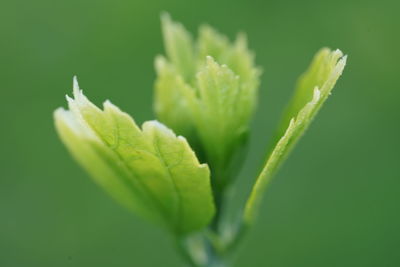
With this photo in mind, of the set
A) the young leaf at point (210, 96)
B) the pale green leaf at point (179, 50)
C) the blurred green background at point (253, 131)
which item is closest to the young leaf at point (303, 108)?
the young leaf at point (210, 96)

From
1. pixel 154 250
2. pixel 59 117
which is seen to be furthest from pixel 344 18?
pixel 59 117

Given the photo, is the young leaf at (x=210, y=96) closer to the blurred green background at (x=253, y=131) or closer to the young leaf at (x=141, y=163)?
the young leaf at (x=141, y=163)

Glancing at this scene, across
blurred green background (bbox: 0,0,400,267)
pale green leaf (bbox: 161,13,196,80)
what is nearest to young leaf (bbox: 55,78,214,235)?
pale green leaf (bbox: 161,13,196,80)

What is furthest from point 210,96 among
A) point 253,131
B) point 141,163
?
point 253,131

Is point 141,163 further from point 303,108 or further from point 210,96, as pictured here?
point 303,108

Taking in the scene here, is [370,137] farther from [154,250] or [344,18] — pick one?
[154,250]
